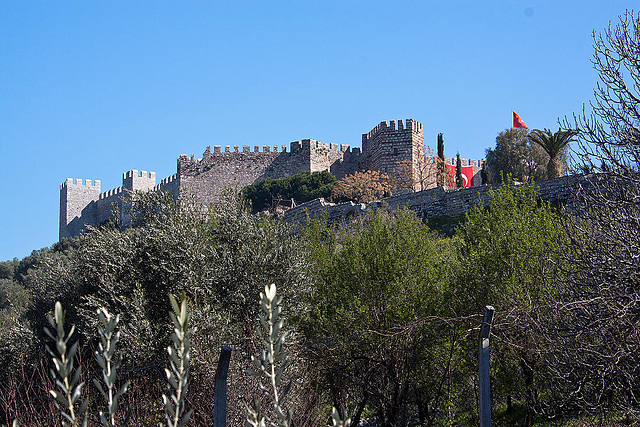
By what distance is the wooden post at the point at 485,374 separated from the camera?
625 centimetres

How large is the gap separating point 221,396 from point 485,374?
2599 mm

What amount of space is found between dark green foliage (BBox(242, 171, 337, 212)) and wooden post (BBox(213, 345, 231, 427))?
31273 millimetres

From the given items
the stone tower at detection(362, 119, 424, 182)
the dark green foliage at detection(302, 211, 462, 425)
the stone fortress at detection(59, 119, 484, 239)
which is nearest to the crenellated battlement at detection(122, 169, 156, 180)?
the stone fortress at detection(59, 119, 484, 239)

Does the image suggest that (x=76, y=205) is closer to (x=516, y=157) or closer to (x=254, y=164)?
(x=254, y=164)

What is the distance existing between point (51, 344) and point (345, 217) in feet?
53.6

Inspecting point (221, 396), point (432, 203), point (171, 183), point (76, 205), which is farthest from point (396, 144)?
point (221, 396)

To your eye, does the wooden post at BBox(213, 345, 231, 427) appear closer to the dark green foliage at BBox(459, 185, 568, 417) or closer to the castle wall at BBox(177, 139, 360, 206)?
the dark green foliage at BBox(459, 185, 568, 417)

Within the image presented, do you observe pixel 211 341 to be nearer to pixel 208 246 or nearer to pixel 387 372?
pixel 208 246

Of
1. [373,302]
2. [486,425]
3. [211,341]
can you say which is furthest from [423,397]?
[486,425]

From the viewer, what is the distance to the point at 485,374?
6.29m

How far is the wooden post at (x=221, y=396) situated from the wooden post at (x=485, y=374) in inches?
99.5

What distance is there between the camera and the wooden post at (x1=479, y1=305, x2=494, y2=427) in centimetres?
625

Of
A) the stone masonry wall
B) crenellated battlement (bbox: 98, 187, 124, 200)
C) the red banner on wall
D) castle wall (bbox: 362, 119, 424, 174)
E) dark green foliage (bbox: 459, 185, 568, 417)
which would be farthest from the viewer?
crenellated battlement (bbox: 98, 187, 124, 200)

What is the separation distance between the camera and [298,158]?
42.4m
